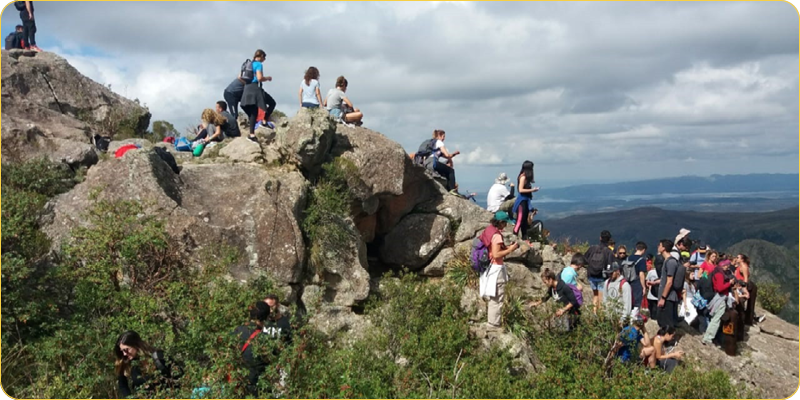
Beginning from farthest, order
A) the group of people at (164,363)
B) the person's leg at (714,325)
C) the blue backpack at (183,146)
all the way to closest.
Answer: the blue backpack at (183,146)
the person's leg at (714,325)
the group of people at (164,363)

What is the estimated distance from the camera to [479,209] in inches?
672

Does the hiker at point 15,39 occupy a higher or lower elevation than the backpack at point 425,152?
higher

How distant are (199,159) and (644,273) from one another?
12.6 m

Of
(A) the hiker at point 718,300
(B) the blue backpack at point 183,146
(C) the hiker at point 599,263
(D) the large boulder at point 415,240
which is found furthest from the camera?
(B) the blue backpack at point 183,146

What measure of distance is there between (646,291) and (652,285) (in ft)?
0.80

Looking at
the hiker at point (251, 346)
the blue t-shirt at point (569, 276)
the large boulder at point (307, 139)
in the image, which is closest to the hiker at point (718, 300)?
the blue t-shirt at point (569, 276)

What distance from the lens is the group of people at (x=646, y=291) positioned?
11836 millimetres

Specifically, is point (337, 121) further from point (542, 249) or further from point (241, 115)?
point (241, 115)

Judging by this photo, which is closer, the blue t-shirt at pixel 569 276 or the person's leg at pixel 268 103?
the blue t-shirt at pixel 569 276

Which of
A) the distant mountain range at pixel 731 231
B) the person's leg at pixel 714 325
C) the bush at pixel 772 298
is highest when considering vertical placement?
the person's leg at pixel 714 325

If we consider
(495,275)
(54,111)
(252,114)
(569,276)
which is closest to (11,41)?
(54,111)

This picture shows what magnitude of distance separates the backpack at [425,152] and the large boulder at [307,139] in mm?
4294

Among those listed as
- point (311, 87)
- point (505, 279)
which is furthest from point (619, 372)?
point (311, 87)

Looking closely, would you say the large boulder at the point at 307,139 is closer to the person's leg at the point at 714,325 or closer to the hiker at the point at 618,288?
the hiker at the point at 618,288
